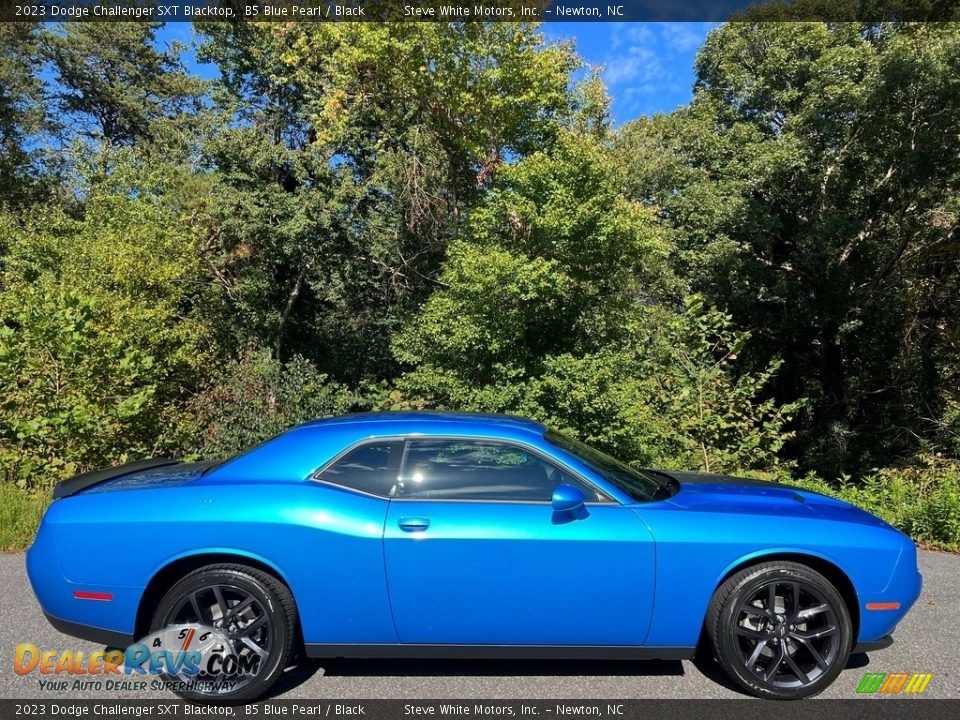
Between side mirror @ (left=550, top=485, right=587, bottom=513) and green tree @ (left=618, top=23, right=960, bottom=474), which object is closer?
side mirror @ (left=550, top=485, right=587, bottom=513)

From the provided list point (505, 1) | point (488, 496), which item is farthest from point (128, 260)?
point (488, 496)

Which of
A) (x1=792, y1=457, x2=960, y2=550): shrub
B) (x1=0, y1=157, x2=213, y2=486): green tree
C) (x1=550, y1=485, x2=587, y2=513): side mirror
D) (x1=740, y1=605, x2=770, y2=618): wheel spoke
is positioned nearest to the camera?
(x1=550, y1=485, x2=587, y2=513): side mirror

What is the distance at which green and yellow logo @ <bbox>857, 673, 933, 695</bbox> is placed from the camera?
3.36 m

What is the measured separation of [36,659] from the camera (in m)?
3.66

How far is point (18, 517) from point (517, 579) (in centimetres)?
527

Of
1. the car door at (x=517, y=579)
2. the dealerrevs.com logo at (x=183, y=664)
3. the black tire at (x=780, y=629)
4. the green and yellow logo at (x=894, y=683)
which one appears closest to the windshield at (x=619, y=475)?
the car door at (x=517, y=579)

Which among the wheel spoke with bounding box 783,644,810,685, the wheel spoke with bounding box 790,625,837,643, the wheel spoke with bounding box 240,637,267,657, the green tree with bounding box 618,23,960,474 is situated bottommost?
the wheel spoke with bounding box 783,644,810,685

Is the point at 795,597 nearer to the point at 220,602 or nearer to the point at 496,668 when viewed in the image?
the point at 496,668

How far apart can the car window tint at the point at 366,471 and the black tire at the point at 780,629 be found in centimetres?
173

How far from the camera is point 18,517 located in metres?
6.20

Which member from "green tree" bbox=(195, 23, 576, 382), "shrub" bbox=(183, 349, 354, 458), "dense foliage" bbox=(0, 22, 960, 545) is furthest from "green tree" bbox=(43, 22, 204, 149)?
"shrub" bbox=(183, 349, 354, 458)

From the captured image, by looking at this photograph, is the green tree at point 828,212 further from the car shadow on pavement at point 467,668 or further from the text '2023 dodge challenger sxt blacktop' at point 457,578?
the car shadow on pavement at point 467,668

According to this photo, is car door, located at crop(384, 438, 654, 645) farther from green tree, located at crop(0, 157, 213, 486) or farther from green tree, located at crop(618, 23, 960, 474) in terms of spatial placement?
green tree, located at crop(618, 23, 960, 474)

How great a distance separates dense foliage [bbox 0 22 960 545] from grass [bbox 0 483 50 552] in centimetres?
111
